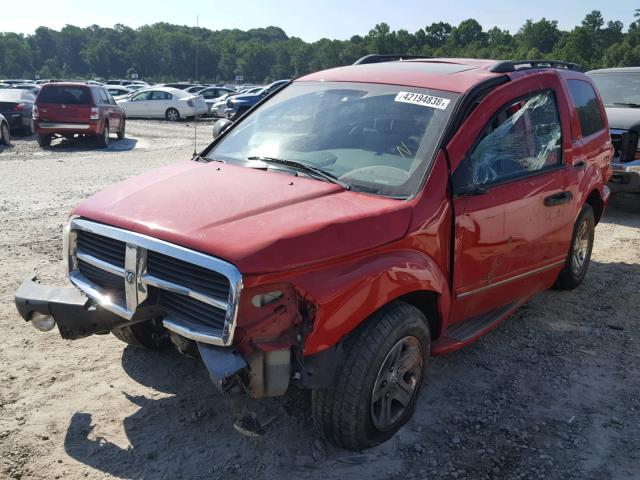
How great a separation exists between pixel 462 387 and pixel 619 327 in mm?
1846

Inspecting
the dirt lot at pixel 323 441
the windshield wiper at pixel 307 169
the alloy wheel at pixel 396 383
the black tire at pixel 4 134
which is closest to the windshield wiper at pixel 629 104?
the dirt lot at pixel 323 441

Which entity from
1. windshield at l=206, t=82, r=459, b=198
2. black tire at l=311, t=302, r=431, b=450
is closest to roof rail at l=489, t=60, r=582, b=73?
windshield at l=206, t=82, r=459, b=198

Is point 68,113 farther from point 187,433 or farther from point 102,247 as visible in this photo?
point 187,433

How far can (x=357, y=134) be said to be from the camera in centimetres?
393

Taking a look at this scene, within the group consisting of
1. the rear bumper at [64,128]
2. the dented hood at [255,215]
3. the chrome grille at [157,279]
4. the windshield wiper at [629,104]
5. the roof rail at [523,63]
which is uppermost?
the roof rail at [523,63]

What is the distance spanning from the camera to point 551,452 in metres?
3.39

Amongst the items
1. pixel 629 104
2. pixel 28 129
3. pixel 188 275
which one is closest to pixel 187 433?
pixel 188 275

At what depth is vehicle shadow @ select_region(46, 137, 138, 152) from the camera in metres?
16.3

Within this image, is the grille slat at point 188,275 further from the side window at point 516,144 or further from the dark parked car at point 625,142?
the dark parked car at point 625,142

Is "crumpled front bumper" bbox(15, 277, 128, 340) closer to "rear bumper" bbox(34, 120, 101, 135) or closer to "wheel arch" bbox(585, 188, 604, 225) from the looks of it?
"wheel arch" bbox(585, 188, 604, 225)

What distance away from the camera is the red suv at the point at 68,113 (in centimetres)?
1631

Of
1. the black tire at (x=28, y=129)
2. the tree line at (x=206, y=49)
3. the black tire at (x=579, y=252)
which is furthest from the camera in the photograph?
the tree line at (x=206, y=49)

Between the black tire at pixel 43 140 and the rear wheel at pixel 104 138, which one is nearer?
the black tire at pixel 43 140

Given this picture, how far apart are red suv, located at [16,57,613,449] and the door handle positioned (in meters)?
0.03
